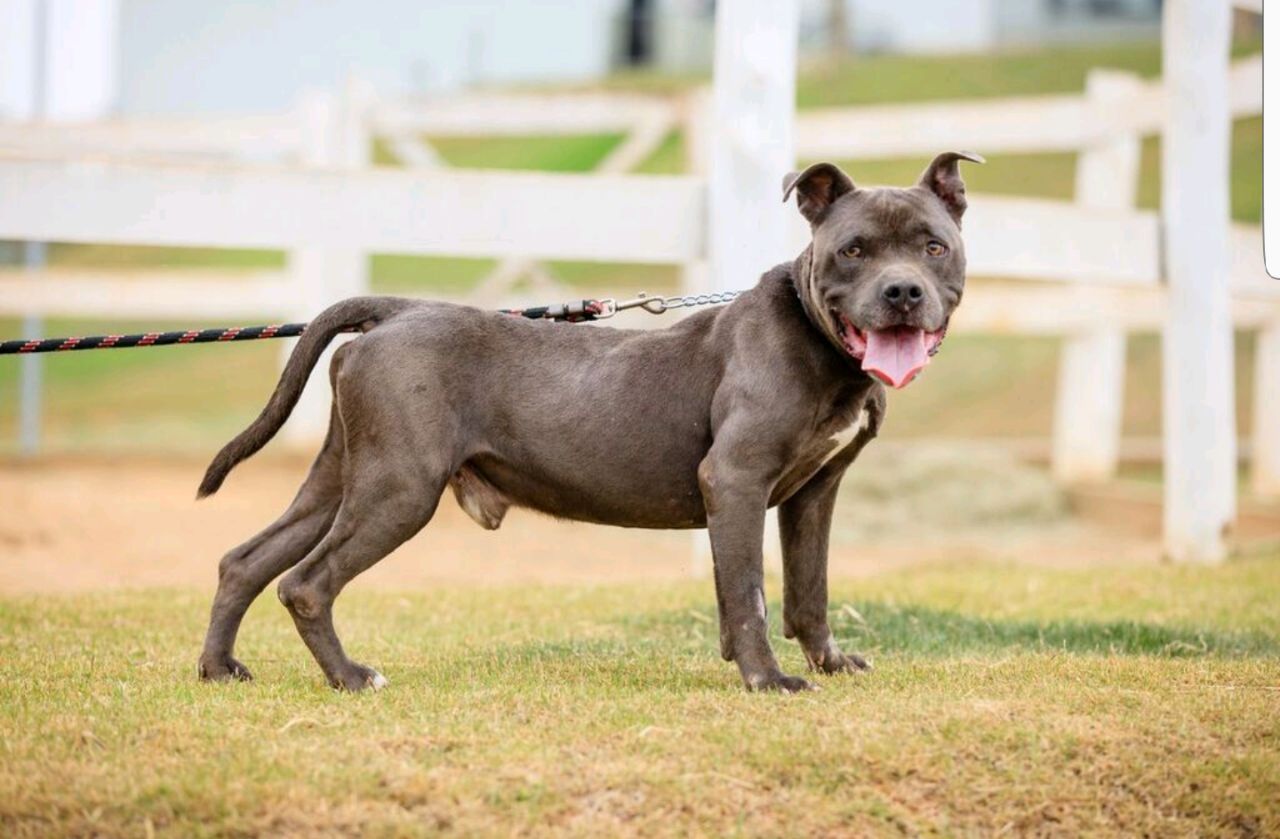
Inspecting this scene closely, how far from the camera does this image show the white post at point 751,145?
859 centimetres

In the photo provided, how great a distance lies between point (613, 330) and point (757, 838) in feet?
7.47

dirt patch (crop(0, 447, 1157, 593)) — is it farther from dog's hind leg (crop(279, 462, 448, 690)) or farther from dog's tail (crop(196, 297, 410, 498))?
dog's hind leg (crop(279, 462, 448, 690))

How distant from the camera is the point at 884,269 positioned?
5109mm

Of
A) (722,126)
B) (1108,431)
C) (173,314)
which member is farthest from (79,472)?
(1108,431)

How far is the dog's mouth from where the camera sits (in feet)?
16.5

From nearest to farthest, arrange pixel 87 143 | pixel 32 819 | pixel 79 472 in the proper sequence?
pixel 32 819
pixel 79 472
pixel 87 143

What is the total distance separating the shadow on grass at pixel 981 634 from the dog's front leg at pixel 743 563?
1.21 m

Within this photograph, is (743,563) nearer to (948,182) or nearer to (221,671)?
(948,182)

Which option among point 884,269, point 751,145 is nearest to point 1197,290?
point 751,145

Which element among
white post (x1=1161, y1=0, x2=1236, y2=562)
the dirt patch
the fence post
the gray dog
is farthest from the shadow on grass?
the fence post

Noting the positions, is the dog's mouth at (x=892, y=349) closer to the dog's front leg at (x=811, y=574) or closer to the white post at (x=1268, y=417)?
the dog's front leg at (x=811, y=574)

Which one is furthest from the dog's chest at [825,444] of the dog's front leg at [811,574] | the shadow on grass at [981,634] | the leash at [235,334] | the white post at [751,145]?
the white post at [751,145]

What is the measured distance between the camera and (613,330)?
230 inches

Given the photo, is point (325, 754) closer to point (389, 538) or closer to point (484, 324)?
point (389, 538)
